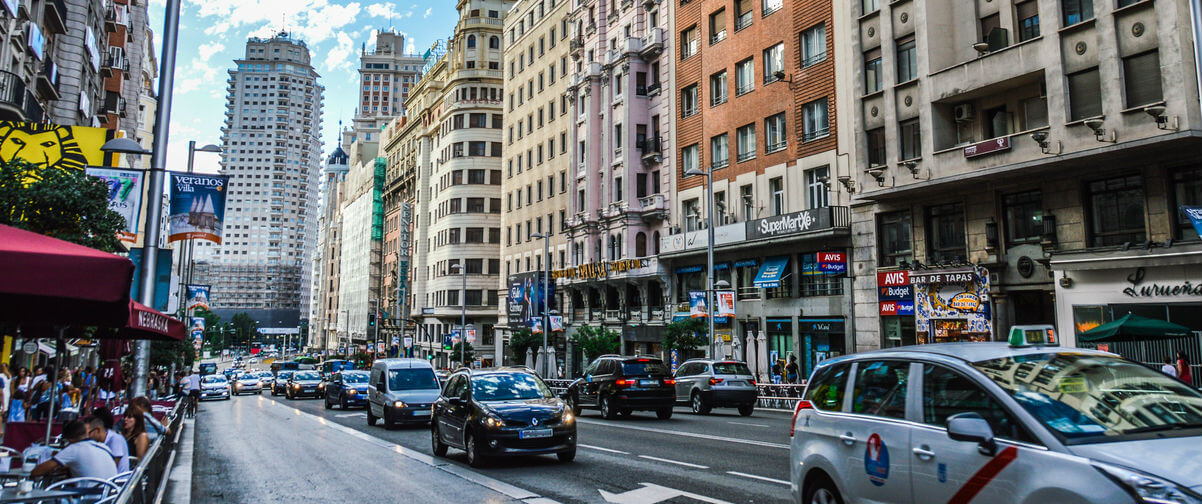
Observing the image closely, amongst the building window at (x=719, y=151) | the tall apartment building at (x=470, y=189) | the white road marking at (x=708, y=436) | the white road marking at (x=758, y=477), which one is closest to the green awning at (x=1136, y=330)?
the white road marking at (x=708, y=436)

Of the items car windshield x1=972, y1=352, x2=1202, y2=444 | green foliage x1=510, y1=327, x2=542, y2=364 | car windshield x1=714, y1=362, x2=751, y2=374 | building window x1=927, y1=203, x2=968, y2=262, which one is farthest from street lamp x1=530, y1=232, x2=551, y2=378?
car windshield x1=972, y1=352, x2=1202, y2=444

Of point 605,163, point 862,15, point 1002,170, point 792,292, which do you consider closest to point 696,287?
point 792,292

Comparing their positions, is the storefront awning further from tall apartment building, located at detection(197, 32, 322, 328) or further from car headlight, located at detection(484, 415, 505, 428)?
tall apartment building, located at detection(197, 32, 322, 328)

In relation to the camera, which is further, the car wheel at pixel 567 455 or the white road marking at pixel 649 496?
the car wheel at pixel 567 455

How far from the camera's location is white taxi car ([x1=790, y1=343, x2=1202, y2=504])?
13.7ft

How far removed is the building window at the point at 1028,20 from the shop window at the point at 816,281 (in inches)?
416

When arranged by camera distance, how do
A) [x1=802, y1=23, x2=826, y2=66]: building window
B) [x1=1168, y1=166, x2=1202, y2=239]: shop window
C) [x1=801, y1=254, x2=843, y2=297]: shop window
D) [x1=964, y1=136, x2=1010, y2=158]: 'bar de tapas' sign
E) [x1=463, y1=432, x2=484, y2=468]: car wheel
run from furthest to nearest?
[x1=802, y1=23, x2=826, y2=66]: building window
[x1=801, y1=254, x2=843, y2=297]: shop window
[x1=964, y1=136, x2=1010, y2=158]: 'bar de tapas' sign
[x1=1168, y1=166, x2=1202, y2=239]: shop window
[x1=463, y1=432, x2=484, y2=468]: car wheel

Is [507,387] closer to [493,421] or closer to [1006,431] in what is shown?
[493,421]

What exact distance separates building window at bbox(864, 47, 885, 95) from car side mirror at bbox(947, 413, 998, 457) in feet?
86.6

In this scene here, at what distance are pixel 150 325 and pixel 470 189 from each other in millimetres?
67038

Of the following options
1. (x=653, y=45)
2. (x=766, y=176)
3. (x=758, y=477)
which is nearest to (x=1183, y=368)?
(x=758, y=477)

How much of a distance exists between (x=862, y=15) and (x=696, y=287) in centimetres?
1515

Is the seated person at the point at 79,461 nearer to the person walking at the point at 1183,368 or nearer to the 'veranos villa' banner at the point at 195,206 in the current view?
the 'veranos villa' banner at the point at 195,206

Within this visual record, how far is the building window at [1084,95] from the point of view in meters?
21.4
